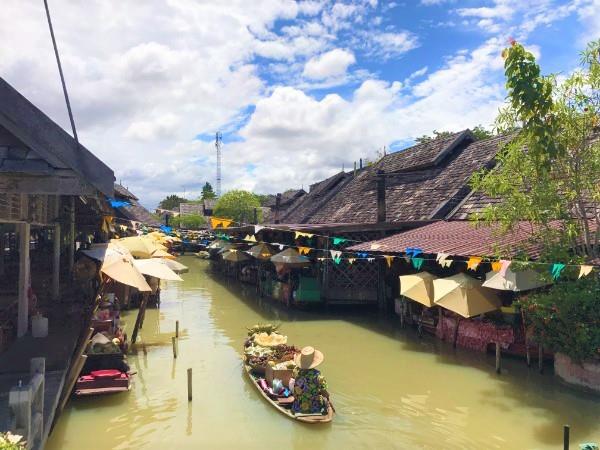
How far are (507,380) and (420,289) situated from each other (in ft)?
10.7

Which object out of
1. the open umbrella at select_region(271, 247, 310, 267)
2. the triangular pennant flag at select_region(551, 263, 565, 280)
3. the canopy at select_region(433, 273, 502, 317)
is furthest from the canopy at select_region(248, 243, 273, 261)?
the triangular pennant flag at select_region(551, 263, 565, 280)

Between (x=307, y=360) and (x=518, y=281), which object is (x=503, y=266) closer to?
(x=518, y=281)

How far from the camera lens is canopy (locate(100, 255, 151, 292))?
441 inches

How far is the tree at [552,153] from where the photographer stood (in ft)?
31.9

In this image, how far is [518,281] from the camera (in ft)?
36.2

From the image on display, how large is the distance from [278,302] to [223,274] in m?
12.3

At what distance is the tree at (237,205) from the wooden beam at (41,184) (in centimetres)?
4332

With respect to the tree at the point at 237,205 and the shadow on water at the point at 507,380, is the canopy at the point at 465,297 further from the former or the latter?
the tree at the point at 237,205

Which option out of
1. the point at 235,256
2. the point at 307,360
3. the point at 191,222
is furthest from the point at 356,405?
the point at 191,222

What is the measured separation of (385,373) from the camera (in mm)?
11633

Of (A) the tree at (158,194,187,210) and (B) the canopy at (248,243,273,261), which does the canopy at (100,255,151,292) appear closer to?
(B) the canopy at (248,243,273,261)

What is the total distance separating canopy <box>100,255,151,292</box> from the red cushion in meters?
2.08

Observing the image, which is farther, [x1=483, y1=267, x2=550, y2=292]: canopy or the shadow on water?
[x1=483, y1=267, x2=550, y2=292]: canopy

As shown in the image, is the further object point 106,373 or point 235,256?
point 235,256
